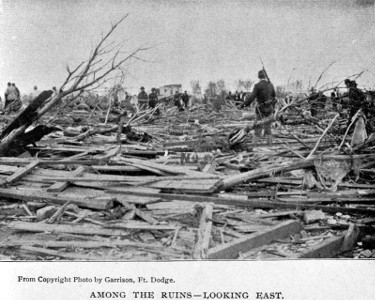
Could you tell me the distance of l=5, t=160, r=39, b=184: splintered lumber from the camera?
4.28m

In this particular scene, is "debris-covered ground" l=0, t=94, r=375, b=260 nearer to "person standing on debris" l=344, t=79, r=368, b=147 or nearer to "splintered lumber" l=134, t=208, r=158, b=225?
"splintered lumber" l=134, t=208, r=158, b=225

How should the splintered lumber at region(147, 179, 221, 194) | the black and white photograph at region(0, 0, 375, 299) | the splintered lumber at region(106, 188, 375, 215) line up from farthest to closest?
the splintered lumber at region(147, 179, 221, 194)
the splintered lumber at region(106, 188, 375, 215)
the black and white photograph at region(0, 0, 375, 299)

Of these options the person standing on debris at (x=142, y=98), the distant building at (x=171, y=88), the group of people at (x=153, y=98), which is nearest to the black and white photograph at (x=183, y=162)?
the distant building at (x=171, y=88)

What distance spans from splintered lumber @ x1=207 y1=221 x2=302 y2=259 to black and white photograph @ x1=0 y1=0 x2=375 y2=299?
1 centimetres

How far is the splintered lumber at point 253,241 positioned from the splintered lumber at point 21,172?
2604 millimetres

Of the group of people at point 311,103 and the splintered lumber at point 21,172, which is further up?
the group of people at point 311,103

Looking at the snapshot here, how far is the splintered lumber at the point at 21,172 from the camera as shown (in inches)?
168

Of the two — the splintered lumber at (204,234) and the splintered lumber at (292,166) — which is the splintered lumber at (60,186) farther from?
the splintered lumber at (292,166)

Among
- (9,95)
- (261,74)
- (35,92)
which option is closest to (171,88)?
(261,74)

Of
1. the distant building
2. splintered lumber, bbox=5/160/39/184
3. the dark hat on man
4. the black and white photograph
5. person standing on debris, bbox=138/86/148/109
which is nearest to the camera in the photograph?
the black and white photograph

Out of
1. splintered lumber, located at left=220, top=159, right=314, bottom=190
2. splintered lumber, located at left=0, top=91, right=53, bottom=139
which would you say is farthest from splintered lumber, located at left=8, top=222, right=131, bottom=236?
splintered lumber, located at left=0, top=91, right=53, bottom=139
